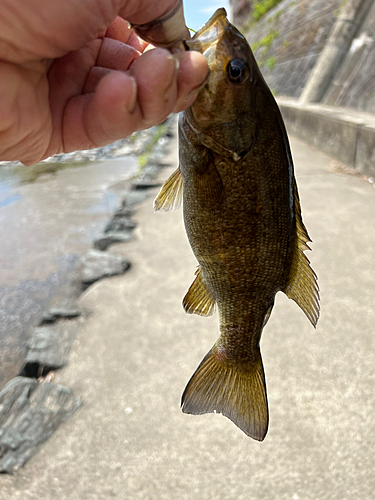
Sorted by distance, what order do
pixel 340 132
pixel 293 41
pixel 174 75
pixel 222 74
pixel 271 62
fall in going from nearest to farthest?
pixel 174 75 → pixel 222 74 → pixel 340 132 → pixel 293 41 → pixel 271 62

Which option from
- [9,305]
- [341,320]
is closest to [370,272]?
[341,320]

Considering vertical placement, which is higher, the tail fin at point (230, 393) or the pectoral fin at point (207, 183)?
the pectoral fin at point (207, 183)

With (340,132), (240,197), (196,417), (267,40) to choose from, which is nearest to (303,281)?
(240,197)

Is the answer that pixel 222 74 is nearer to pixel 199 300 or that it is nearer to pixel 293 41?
pixel 199 300

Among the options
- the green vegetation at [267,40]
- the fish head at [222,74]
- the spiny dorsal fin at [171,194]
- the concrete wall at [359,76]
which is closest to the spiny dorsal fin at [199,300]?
the spiny dorsal fin at [171,194]

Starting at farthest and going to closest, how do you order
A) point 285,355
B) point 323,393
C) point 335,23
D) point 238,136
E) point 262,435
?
point 335,23 → point 285,355 → point 323,393 → point 262,435 → point 238,136

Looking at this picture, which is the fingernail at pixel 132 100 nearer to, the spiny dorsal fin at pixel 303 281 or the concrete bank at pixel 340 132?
the spiny dorsal fin at pixel 303 281

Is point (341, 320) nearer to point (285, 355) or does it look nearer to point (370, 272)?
point (285, 355)
